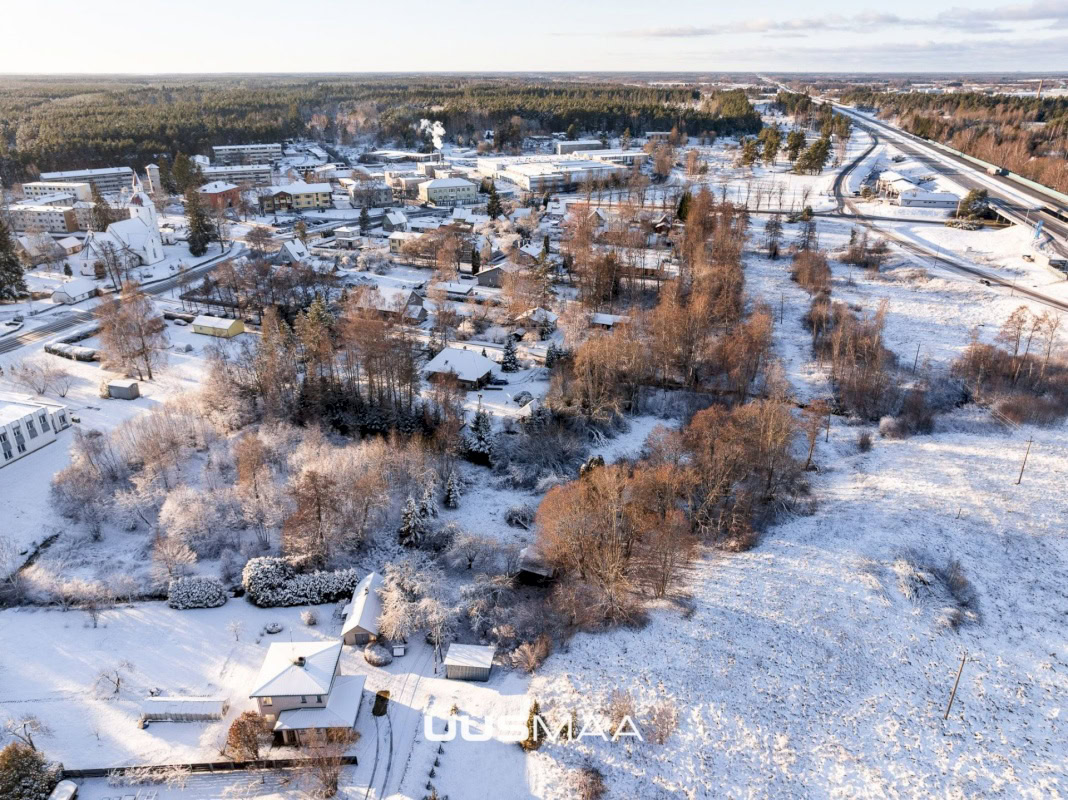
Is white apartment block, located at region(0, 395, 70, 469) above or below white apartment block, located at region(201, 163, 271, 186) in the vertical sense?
below

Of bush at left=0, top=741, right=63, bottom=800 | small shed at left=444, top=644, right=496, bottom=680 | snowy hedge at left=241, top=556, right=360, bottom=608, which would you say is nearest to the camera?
bush at left=0, top=741, right=63, bottom=800

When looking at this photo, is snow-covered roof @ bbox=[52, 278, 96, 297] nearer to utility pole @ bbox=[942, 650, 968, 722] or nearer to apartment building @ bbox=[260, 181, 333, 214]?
apartment building @ bbox=[260, 181, 333, 214]

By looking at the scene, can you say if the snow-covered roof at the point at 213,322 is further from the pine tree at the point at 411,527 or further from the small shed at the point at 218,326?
the pine tree at the point at 411,527

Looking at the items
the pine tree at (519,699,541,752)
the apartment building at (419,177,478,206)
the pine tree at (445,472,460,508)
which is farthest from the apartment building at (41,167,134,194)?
the pine tree at (519,699,541,752)

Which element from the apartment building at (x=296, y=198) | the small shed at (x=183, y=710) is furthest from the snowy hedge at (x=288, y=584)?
the apartment building at (x=296, y=198)

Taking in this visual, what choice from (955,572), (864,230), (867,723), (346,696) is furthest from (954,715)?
(864,230)
